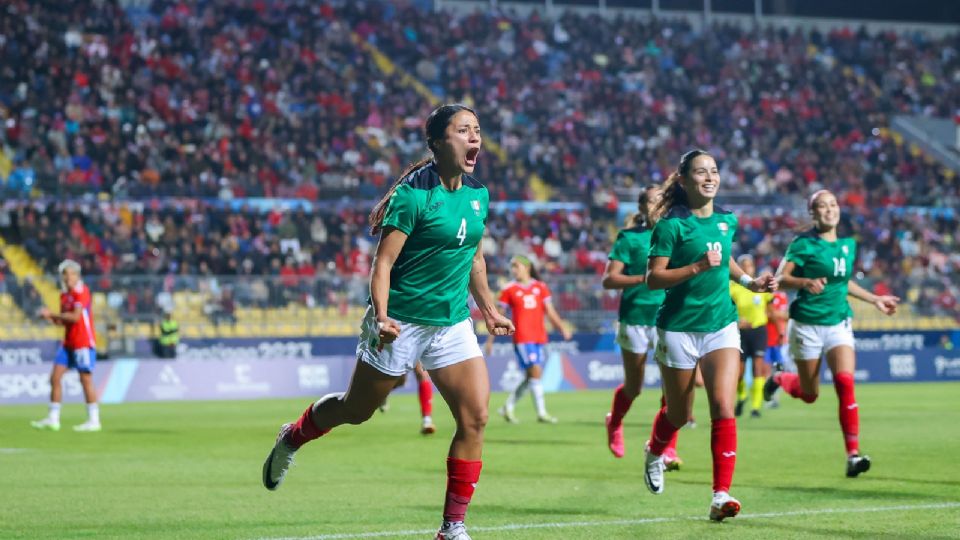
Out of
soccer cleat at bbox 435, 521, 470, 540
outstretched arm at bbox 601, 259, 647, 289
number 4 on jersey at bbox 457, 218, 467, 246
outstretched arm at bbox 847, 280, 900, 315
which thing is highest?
number 4 on jersey at bbox 457, 218, 467, 246

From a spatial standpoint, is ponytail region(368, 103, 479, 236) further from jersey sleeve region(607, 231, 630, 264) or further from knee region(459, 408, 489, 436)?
jersey sleeve region(607, 231, 630, 264)

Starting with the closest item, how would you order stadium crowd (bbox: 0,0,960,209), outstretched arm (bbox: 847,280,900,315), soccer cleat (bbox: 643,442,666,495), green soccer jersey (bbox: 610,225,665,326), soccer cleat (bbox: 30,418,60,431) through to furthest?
soccer cleat (bbox: 643,442,666,495), outstretched arm (bbox: 847,280,900,315), green soccer jersey (bbox: 610,225,665,326), soccer cleat (bbox: 30,418,60,431), stadium crowd (bbox: 0,0,960,209)

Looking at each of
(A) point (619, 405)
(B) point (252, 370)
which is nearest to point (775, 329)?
(A) point (619, 405)

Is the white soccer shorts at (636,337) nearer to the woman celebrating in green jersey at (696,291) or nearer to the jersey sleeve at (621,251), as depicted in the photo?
the jersey sleeve at (621,251)

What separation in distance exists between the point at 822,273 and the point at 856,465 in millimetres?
1846

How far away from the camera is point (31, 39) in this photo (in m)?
40.5

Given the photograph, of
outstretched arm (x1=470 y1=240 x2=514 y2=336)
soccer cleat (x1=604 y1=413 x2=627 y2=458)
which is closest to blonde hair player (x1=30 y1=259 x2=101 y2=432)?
soccer cleat (x1=604 y1=413 x2=627 y2=458)

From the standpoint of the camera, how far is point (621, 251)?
1357cm

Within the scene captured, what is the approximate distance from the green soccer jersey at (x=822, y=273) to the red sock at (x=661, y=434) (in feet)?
9.22

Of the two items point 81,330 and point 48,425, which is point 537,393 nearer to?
point 81,330

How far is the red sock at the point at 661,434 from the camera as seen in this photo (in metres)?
10.7

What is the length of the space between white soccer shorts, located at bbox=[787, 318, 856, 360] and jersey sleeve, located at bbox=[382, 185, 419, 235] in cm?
630

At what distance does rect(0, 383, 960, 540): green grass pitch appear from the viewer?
9.21 m

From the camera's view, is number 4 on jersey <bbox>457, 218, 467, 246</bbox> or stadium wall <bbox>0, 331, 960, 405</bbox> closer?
number 4 on jersey <bbox>457, 218, 467, 246</bbox>
